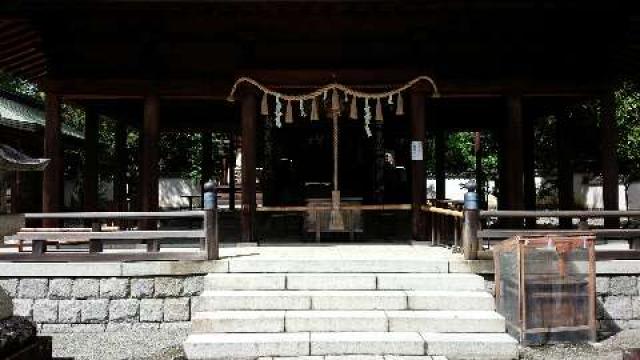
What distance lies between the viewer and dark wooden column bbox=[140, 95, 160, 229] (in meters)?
10.3

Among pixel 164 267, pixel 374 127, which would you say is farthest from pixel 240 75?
A: pixel 374 127

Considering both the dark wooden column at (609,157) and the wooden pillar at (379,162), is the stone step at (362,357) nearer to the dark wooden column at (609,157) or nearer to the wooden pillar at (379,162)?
the dark wooden column at (609,157)

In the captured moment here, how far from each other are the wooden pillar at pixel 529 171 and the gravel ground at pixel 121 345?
10402 millimetres

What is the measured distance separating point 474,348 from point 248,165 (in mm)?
5591

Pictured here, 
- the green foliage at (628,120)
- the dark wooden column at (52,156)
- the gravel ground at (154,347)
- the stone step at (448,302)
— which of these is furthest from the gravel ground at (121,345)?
the green foliage at (628,120)

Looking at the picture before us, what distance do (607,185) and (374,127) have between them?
6.18 meters

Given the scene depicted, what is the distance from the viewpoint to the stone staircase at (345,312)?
623 cm

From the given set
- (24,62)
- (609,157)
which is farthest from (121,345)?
(609,157)

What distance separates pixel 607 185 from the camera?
34.4 feet

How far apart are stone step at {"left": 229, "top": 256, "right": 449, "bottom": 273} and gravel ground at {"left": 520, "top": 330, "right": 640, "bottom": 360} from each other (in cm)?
168

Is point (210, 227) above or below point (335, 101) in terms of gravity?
below

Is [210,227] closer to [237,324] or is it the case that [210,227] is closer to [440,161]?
[237,324]

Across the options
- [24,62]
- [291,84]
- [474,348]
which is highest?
[24,62]

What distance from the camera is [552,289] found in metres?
6.76
